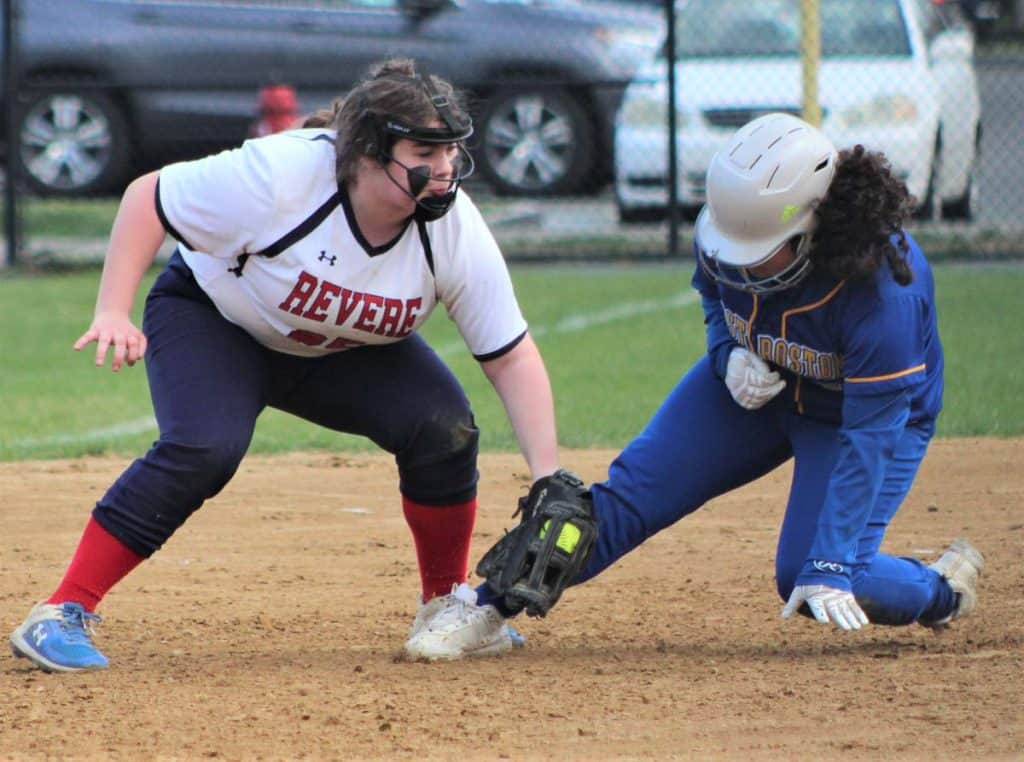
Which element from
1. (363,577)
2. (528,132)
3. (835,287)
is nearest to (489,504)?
(363,577)

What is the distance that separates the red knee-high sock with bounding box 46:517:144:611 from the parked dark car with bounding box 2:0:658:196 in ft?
27.0

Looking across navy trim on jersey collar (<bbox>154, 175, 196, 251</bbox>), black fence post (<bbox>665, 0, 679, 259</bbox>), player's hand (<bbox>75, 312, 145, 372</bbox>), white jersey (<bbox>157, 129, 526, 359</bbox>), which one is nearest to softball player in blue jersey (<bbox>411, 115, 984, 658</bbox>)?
white jersey (<bbox>157, 129, 526, 359</bbox>)

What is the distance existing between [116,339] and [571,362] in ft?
18.0

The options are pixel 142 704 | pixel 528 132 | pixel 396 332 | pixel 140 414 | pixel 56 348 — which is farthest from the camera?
pixel 528 132

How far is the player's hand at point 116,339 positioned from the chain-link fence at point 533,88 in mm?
8134

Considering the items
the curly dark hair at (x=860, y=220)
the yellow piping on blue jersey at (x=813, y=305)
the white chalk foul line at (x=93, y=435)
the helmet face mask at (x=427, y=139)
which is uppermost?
the helmet face mask at (x=427, y=139)

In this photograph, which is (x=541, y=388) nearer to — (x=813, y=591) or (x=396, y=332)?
(x=396, y=332)

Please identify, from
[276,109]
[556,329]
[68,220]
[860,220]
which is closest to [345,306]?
[860,220]

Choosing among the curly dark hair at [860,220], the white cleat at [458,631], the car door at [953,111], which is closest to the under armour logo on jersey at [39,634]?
the white cleat at [458,631]

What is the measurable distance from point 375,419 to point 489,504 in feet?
6.89

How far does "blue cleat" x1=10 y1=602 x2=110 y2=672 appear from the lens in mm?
4215

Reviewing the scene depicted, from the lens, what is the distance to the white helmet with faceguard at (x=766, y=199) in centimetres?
407

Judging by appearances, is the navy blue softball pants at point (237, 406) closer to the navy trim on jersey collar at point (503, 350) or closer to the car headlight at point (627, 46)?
the navy trim on jersey collar at point (503, 350)

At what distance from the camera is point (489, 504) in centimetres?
641
